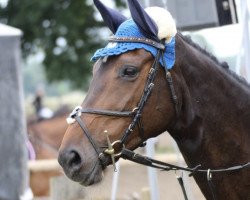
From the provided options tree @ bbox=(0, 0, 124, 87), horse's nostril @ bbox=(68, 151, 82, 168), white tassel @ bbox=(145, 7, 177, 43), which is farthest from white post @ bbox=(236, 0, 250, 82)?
tree @ bbox=(0, 0, 124, 87)

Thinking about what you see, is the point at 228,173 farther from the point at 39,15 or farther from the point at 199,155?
the point at 39,15

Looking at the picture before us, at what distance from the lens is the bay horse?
3742 millimetres

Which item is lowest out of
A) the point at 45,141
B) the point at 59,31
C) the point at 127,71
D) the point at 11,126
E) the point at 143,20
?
the point at 45,141

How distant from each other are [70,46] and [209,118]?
14.8 meters

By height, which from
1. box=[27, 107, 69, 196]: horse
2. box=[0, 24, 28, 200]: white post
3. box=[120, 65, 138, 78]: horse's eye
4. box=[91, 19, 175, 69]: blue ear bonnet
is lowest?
box=[27, 107, 69, 196]: horse

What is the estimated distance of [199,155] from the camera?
400 centimetres

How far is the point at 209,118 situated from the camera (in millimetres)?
3988

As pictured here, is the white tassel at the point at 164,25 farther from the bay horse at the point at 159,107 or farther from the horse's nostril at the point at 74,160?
the horse's nostril at the point at 74,160

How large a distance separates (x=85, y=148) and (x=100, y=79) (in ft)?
1.30

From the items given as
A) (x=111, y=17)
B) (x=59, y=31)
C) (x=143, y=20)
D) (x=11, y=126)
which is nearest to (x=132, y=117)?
(x=143, y=20)

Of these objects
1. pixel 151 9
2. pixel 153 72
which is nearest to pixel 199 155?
pixel 153 72

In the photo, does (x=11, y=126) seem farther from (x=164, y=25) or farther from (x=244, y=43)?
(x=244, y=43)

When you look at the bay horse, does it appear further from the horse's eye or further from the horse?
the horse

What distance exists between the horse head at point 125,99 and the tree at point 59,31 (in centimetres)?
1358
